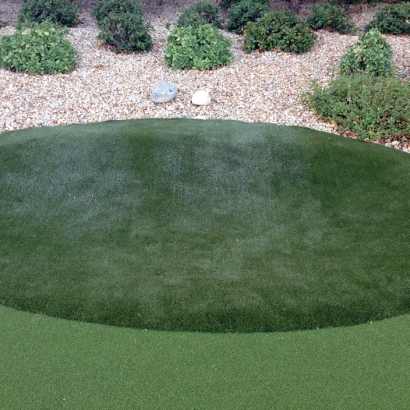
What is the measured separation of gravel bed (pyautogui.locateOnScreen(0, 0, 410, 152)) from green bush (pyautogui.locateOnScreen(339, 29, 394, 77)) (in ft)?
1.22

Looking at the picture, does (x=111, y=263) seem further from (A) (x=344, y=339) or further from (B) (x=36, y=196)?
(A) (x=344, y=339)

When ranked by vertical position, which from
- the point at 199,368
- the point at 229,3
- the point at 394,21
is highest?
the point at 199,368

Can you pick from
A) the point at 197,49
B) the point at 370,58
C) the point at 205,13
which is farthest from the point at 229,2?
the point at 370,58

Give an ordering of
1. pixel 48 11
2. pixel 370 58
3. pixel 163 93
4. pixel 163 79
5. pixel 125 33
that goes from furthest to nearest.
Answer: pixel 48 11 < pixel 125 33 < pixel 163 79 < pixel 370 58 < pixel 163 93

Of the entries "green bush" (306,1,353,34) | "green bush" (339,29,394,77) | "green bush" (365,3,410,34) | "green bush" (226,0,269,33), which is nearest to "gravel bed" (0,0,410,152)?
"green bush" (339,29,394,77)

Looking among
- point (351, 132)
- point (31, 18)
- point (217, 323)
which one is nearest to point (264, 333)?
point (217, 323)

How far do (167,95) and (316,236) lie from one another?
339 cm

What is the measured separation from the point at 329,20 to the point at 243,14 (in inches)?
67.6

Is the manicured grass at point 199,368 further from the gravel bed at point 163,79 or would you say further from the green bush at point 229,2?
the green bush at point 229,2

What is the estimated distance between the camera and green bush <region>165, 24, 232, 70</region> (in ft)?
27.0

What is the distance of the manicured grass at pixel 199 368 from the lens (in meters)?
3.08

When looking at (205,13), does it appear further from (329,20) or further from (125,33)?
(329,20)

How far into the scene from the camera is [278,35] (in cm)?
891

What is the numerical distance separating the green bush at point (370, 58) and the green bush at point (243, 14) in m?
2.62
